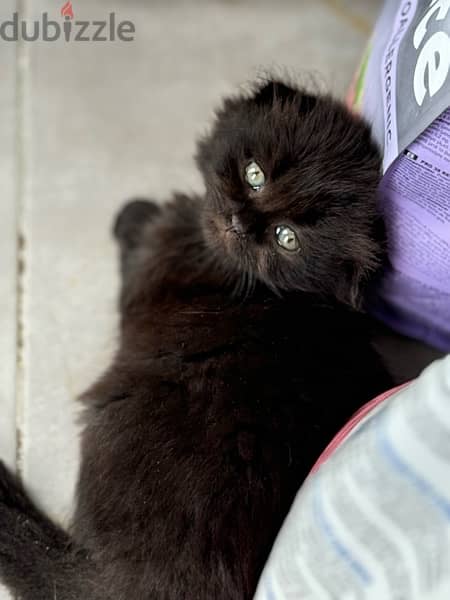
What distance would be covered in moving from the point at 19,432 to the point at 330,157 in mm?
748

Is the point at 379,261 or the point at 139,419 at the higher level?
the point at 379,261

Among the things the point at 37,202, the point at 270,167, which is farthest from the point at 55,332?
the point at 270,167

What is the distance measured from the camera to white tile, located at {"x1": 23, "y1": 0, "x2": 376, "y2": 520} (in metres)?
1.31

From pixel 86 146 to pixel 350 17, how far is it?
0.78 m

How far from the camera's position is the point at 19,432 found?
1262mm

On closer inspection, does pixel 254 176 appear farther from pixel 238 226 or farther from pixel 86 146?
pixel 86 146

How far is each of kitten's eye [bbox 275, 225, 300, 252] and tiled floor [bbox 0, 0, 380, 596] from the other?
454 millimetres

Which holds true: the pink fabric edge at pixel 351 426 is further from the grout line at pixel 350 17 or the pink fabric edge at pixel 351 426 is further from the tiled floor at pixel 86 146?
the grout line at pixel 350 17

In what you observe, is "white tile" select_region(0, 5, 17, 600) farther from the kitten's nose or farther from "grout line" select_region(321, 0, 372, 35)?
"grout line" select_region(321, 0, 372, 35)

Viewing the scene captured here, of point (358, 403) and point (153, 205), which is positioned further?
point (153, 205)

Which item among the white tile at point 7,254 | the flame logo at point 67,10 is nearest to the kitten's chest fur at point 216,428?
the white tile at point 7,254

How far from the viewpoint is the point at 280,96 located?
1.10 metres

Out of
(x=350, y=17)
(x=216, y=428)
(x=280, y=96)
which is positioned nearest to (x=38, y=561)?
(x=216, y=428)

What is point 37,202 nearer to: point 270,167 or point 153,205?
point 153,205
